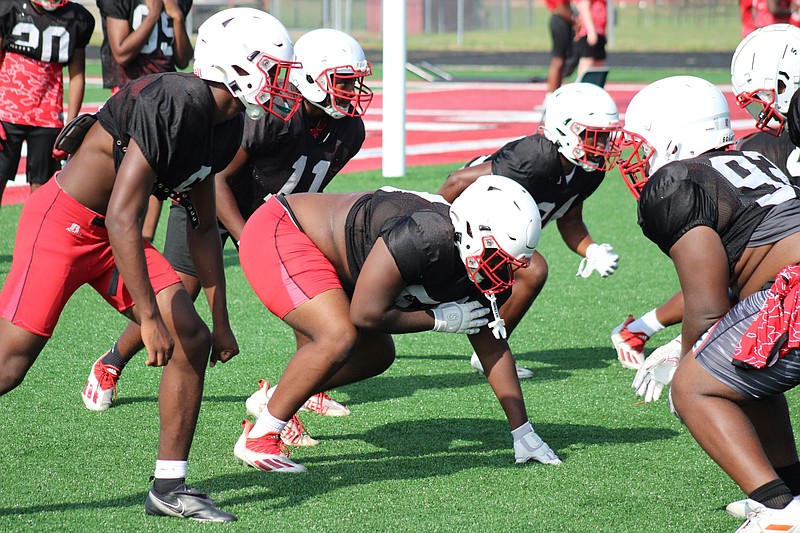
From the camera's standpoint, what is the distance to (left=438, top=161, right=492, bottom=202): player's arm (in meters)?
5.45

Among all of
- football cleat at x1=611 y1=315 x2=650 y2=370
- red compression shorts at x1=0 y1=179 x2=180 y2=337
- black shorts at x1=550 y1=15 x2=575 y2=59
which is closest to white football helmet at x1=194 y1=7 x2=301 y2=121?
red compression shorts at x1=0 y1=179 x2=180 y2=337

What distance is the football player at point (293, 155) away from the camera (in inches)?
198

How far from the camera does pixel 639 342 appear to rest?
5.85m

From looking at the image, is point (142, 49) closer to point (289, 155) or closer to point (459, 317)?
point (289, 155)

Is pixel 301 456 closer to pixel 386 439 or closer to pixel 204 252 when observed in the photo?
pixel 386 439

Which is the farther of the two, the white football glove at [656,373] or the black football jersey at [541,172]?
the black football jersey at [541,172]

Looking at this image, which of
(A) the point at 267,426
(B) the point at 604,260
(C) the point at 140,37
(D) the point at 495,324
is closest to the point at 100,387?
(A) the point at 267,426

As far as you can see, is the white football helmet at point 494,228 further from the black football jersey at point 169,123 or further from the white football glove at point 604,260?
the white football glove at point 604,260

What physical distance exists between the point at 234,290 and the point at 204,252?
130 inches

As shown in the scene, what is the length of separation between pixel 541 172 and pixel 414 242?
1.62m

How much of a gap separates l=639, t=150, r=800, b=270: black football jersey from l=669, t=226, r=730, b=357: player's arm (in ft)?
0.11

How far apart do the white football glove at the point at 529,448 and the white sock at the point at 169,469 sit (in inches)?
51.4

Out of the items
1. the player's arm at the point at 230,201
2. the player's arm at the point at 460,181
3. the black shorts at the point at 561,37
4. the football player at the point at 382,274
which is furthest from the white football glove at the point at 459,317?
the black shorts at the point at 561,37

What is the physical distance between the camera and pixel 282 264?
435 cm
